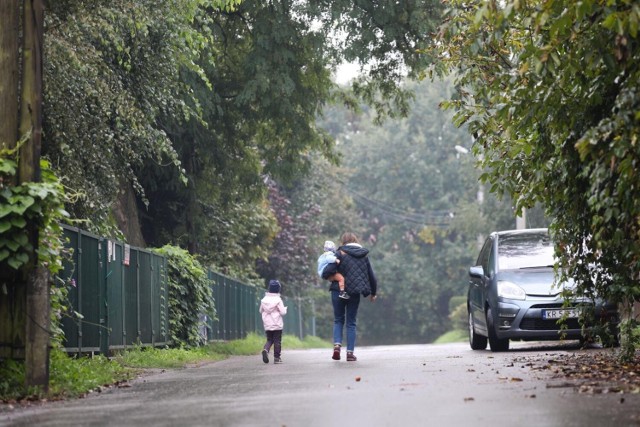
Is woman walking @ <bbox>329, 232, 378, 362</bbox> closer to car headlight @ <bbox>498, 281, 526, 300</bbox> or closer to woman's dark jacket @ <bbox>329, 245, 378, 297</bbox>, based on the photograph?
woman's dark jacket @ <bbox>329, 245, 378, 297</bbox>

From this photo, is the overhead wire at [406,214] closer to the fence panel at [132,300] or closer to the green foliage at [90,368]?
the green foliage at [90,368]

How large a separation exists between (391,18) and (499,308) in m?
11.8

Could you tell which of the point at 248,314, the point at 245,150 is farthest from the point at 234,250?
the point at 245,150

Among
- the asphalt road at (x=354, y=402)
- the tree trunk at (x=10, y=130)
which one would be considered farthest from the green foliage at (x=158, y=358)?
the tree trunk at (x=10, y=130)

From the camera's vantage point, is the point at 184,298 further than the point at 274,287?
Yes

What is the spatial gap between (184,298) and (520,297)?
8.12m

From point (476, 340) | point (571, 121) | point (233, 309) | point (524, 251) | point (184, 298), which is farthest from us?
point (233, 309)

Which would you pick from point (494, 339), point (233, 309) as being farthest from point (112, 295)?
point (233, 309)

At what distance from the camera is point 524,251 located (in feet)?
63.7

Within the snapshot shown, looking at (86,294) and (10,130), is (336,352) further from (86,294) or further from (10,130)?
(10,130)

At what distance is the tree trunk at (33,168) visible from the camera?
38.4ft

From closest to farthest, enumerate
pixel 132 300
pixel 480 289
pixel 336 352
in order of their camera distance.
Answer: pixel 336 352, pixel 480 289, pixel 132 300

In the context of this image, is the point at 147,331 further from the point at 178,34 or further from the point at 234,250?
the point at 234,250

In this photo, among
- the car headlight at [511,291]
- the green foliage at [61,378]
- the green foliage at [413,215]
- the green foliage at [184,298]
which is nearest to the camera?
the green foliage at [61,378]
